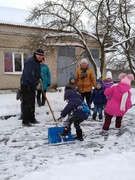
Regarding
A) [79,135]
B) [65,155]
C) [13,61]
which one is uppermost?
[13,61]

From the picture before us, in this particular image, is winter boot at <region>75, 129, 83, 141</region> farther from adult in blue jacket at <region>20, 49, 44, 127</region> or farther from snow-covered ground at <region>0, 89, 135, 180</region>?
adult in blue jacket at <region>20, 49, 44, 127</region>

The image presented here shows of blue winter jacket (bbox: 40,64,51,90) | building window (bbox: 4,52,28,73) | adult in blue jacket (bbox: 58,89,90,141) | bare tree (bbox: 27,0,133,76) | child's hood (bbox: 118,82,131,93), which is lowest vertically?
adult in blue jacket (bbox: 58,89,90,141)

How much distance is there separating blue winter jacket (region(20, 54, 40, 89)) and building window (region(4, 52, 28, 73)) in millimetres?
7657

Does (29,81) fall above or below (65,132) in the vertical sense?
above

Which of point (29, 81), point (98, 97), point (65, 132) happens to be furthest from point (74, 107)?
point (98, 97)

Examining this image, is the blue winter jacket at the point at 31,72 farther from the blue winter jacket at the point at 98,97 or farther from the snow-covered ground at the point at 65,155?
the blue winter jacket at the point at 98,97

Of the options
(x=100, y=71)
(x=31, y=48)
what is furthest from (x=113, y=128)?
(x=31, y=48)

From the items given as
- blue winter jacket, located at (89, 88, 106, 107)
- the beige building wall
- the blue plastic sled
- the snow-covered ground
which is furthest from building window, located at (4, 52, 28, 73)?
the blue plastic sled

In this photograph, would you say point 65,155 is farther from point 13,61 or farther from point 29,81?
point 13,61

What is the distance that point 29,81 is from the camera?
16.8 ft

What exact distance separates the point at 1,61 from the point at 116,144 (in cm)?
962

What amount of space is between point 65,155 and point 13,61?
9863mm

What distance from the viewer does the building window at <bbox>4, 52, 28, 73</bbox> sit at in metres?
12.3

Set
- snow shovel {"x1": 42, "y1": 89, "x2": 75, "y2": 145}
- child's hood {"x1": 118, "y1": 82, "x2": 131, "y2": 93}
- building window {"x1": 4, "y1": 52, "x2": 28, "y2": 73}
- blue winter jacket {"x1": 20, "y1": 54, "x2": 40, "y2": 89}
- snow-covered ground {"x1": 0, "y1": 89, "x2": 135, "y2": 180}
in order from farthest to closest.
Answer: building window {"x1": 4, "y1": 52, "x2": 28, "y2": 73}, blue winter jacket {"x1": 20, "y1": 54, "x2": 40, "y2": 89}, child's hood {"x1": 118, "y1": 82, "x2": 131, "y2": 93}, snow shovel {"x1": 42, "y1": 89, "x2": 75, "y2": 145}, snow-covered ground {"x1": 0, "y1": 89, "x2": 135, "y2": 180}
